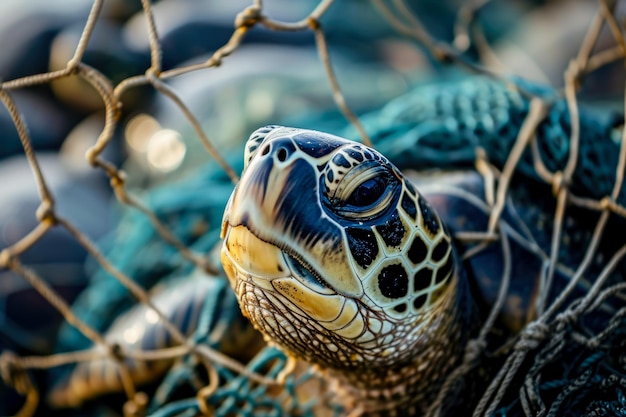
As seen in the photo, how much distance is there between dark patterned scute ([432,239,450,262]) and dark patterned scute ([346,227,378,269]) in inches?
3.0

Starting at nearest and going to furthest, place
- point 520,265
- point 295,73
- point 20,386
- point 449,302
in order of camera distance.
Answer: point 449,302 < point 520,265 < point 20,386 < point 295,73

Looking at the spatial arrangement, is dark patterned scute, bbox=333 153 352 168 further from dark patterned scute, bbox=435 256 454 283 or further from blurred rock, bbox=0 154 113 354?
blurred rock, bbox=0 154 113 354

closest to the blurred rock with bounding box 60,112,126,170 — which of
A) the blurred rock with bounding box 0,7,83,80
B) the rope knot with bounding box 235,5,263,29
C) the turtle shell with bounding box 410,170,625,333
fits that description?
the blurred rock with bounding box 0,7,83,80

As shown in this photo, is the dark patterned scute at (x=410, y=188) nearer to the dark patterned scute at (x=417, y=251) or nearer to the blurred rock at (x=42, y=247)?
the dark patterned scute at (x=417, y=251)

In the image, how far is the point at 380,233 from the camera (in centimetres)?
55

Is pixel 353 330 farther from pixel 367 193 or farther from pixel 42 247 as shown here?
pixel 42 247

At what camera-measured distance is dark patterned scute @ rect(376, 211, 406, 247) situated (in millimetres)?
555

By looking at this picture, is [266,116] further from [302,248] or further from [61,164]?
[302,248]

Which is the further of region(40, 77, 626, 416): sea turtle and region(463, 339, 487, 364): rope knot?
region(463, 339, 487, 364): rope knot

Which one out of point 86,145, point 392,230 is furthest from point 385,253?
point 86,145

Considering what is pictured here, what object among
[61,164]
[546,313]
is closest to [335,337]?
[546,313]

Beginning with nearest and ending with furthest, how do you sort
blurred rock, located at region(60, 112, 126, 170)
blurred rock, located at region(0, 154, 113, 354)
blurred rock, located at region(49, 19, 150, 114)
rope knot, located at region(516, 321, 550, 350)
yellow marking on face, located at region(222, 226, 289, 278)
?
yellow marking on face, located at region(222, 226, 289, 278) < rope knot, located at region(516, 321, 550, 350) < blurred rock, located at region(0, 154, 113, 354) < blurred rock, located at region(60, 112, 126, 170) < blurred rock, located at region(49, 19, 150, 114)

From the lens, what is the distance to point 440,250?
60 centimetres

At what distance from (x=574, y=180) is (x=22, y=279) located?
95 cm
